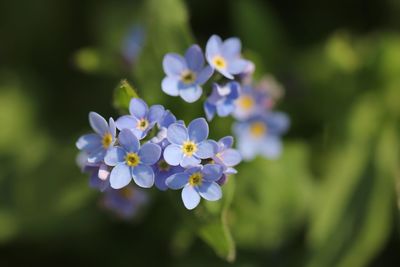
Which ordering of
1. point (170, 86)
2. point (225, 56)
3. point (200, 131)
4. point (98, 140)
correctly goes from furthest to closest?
point (225, 56), point (170, 86), point (98, 140), point (200, 131)

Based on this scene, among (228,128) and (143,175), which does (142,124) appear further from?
(228,128)

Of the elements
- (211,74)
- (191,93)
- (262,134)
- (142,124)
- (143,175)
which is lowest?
(262,134)

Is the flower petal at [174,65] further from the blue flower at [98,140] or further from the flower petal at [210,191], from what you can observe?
the flower petal at [210,191]

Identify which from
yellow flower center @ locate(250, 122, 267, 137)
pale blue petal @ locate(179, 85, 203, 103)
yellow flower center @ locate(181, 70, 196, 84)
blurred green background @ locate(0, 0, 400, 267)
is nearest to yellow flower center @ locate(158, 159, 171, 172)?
pale blue petal @ locate(179, 85, 203, 103)

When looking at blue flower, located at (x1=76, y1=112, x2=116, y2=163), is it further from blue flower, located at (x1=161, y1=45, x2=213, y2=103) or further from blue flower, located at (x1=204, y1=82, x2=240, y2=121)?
blue flower, located at (x1=204, y1=82, x2=240, y2=121)

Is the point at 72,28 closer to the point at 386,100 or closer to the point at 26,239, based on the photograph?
the point at 26,239

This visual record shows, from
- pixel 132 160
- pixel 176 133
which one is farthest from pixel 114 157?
pixel 176 133

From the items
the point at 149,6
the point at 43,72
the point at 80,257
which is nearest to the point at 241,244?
the point at 80,257

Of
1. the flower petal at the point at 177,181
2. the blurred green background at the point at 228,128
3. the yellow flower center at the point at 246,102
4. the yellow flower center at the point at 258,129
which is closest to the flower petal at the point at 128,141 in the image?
the flower petal at the point at 177,181

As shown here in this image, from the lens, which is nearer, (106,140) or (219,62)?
(106,140)
